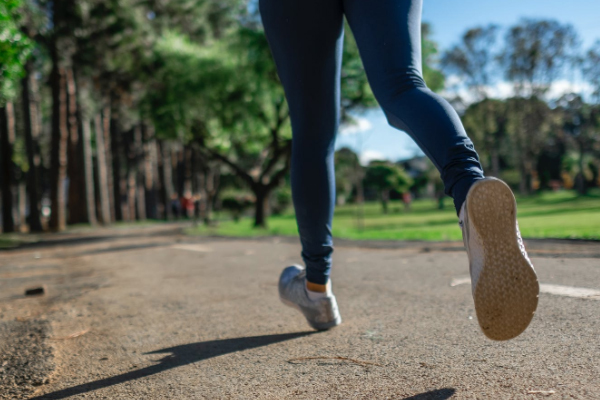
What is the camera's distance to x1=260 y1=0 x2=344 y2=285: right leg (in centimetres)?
182

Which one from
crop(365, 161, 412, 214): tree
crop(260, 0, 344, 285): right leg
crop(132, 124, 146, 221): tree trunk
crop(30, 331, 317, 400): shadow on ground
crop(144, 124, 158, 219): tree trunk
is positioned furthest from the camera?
crop(365, 161, 412, 214): tree

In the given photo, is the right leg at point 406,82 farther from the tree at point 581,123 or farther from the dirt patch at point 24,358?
the tree at point 581,123

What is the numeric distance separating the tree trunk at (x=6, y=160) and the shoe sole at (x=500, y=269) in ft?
73.8

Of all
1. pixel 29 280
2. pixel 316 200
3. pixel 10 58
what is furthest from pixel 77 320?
pixel 10 58

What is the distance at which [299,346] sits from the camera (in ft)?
5.97

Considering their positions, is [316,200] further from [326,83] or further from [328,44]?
[328,44]

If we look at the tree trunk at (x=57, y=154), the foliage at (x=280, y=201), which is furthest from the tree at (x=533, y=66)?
the tree trunk at (x=57, y=154)

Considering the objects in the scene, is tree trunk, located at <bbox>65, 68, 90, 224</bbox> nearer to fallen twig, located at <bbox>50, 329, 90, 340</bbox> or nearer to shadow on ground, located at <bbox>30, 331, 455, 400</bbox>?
fallen twig, located at <bbox>50, 329, 90, 340</bbox>

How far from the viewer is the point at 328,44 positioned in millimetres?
1878

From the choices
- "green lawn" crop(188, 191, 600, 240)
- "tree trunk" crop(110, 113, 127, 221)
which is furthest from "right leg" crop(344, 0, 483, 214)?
"tree trunk" crop(110, 113, 127, 221)

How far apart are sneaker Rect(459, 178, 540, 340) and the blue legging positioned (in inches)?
2.7

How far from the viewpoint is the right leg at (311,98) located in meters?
1.82

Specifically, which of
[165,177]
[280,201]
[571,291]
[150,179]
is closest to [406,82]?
[571,291]

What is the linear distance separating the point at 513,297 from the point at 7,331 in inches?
79.7
